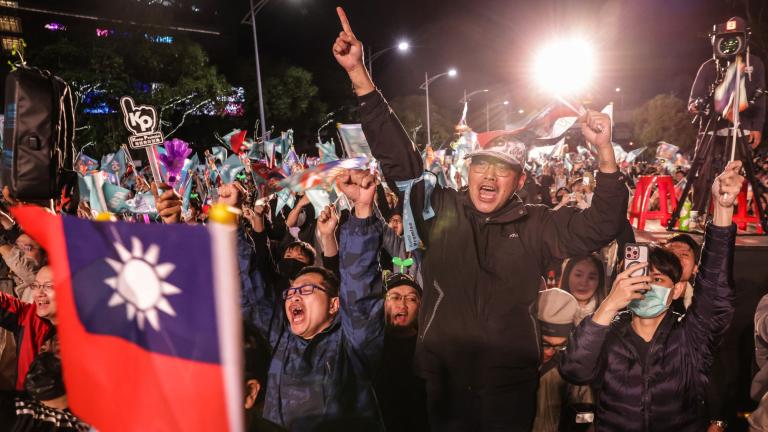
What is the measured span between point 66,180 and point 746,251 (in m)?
5.98

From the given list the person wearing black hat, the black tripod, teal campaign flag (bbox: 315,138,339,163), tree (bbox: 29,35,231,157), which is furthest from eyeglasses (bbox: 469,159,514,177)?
tree (bbox: 29,35,231,157)

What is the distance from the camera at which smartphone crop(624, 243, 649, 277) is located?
Answer: 245 cm

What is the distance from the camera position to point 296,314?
9.80 feet

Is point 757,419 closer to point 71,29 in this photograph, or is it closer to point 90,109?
point 90,109

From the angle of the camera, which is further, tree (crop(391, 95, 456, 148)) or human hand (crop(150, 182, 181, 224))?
tree (crop(391, 95, 456, 148))

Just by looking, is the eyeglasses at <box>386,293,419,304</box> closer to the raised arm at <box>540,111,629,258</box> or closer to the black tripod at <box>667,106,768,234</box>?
the raised arm at <box>540,111,629,258</box>

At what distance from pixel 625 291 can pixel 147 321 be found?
6.62 ft

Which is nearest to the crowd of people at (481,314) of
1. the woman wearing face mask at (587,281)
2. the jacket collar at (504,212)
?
the jacket collar at (504,212)

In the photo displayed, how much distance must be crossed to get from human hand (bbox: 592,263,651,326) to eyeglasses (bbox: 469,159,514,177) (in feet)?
2.46

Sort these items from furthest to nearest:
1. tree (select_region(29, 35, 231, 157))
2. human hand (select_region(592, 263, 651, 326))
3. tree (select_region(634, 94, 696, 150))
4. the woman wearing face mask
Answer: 1. tree (select_region(634, 94, 696, 150))
2. tree (select_region(29, 35, 231, 157))
3. the woman wearing face mask
4. human hand (select_region(592, 263, 651, 326))

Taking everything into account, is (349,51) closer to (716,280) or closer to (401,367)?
(401,367)

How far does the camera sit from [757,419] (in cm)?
273

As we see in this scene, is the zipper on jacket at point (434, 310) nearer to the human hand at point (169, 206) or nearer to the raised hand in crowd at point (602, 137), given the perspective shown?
the raised hand in crowd at point (602, 137)

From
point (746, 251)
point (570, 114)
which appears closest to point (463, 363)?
point (570, 114)
